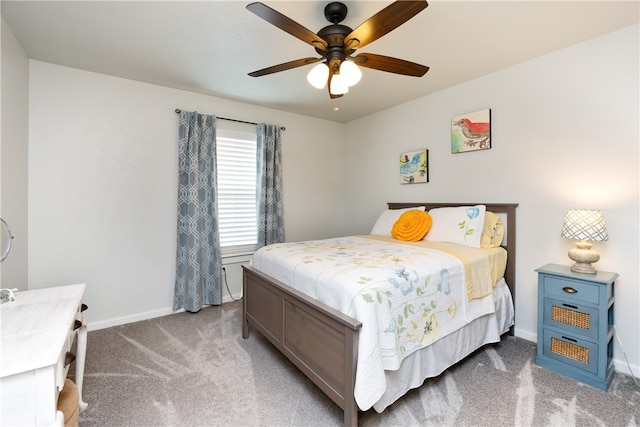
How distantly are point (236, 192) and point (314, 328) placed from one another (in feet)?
7.75

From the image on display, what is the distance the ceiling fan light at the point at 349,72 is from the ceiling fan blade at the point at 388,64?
0.31 feet

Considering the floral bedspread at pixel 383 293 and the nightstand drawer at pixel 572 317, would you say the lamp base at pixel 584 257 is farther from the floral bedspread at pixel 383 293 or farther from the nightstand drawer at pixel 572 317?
the floral bedspread at pixel 383 293

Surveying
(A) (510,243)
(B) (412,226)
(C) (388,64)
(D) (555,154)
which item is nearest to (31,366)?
(C) (388,64)

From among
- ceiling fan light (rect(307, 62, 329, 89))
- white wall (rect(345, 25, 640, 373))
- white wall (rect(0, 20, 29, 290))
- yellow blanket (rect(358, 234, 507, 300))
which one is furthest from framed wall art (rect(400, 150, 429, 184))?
white wall (rect(0, 20, 29, 290))

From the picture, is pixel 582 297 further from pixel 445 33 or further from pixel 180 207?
pixel 180 207

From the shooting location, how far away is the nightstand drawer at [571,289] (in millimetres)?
2010

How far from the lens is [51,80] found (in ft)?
8.62

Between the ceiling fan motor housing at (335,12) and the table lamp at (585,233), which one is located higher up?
the ceiling fan motor housing at (335,12)

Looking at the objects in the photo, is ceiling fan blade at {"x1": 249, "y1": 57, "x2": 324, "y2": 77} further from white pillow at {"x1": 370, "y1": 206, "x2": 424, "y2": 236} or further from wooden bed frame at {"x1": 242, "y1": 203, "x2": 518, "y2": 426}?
white pillow at {"x1": 370, "y1": 206, "x2": 424, "y2": 236}

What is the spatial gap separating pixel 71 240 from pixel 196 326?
143 centimetres

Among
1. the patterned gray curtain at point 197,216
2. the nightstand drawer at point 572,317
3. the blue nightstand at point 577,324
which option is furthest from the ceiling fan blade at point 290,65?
the nightstand drawer at point 572,317

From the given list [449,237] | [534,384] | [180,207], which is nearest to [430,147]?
[449,237]

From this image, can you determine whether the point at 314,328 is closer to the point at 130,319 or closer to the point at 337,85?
the point at 337,85

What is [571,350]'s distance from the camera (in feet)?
6.91
